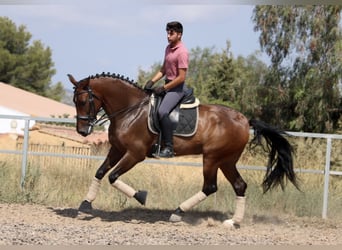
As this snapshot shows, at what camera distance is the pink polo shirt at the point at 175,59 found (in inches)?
309

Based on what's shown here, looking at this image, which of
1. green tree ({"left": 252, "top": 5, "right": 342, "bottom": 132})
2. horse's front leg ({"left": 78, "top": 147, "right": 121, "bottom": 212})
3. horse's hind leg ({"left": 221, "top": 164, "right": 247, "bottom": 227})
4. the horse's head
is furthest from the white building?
horse's hind leg ({"left": 221, "top": 164, "right": 247, "bottom": 227})

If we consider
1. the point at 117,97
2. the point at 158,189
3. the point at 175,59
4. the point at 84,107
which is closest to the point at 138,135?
the point at 117,97

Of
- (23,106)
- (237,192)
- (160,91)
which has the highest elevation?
(23,106)

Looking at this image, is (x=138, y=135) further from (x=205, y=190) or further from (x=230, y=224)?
(x=230, y=224)

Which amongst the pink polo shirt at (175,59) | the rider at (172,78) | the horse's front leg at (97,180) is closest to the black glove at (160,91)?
the rider at (172,78)

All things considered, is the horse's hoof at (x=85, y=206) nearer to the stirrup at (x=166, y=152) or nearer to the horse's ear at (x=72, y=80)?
the stirrup at (x=166, y=152)

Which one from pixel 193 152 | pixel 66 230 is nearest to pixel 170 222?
pixel 193 152

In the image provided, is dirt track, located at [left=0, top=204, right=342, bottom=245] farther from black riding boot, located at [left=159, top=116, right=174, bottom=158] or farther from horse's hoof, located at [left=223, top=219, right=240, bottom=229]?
black riding boot, located at [left=159, top=116, right=174, bottom=158]

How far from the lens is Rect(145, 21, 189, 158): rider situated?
7852mm

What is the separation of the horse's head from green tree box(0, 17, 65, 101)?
4005 centimetres

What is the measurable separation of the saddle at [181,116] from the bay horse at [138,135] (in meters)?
0.08

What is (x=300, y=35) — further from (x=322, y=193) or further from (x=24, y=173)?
(x=24, y=173)

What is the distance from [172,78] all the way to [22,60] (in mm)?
42130

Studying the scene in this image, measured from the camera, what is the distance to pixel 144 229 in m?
7.50
